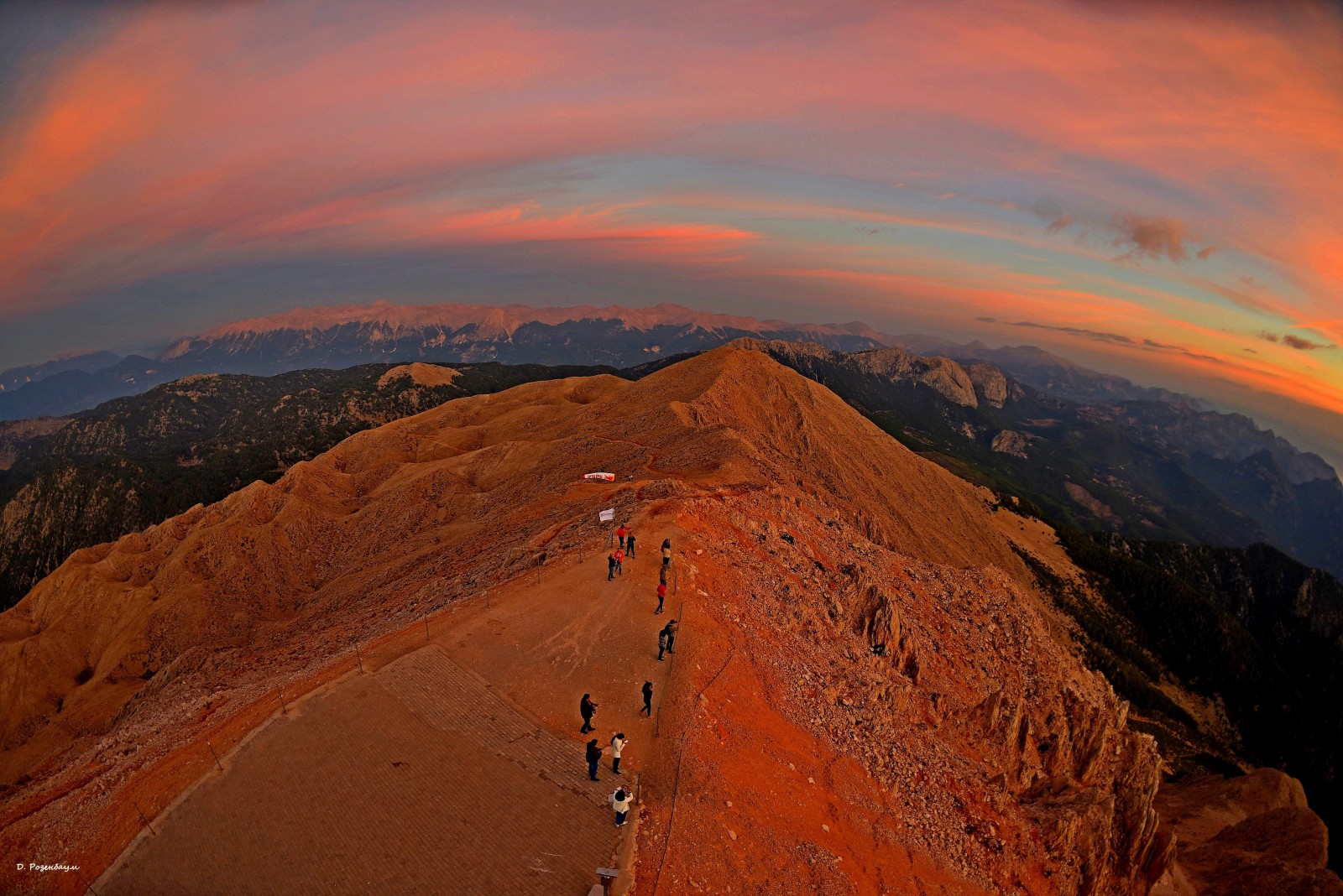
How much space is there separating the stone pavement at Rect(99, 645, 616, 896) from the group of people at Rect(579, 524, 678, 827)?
61cm

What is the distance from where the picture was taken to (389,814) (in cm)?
1705

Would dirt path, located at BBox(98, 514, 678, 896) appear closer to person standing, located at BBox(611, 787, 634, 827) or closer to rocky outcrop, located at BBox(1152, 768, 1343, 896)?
person standing, located at BBox(611, 787, 634, 827)

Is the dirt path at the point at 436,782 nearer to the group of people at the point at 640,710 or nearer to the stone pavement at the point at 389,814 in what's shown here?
the stone pavement at the point at 389,814

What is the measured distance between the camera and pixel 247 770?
19.0 metres

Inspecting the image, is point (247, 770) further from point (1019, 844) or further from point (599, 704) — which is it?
point (1019, 844)

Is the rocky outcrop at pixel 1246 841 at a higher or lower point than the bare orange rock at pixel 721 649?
lower

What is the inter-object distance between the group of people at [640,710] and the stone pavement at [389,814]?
61cm

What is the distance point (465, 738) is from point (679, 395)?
7326cm

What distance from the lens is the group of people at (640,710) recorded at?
16531 millimetres

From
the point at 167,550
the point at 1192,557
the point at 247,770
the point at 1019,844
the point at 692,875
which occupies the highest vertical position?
the point at 692,875

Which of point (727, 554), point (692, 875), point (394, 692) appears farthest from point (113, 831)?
point (727, 554)

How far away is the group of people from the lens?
1653 cm

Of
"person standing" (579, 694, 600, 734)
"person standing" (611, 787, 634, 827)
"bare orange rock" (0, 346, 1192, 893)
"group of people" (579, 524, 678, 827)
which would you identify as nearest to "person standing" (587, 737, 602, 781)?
"group of people" (579, 524, 678, 827)

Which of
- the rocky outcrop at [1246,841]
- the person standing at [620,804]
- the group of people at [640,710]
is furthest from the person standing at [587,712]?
the rocky outcrop at [1246,841]
